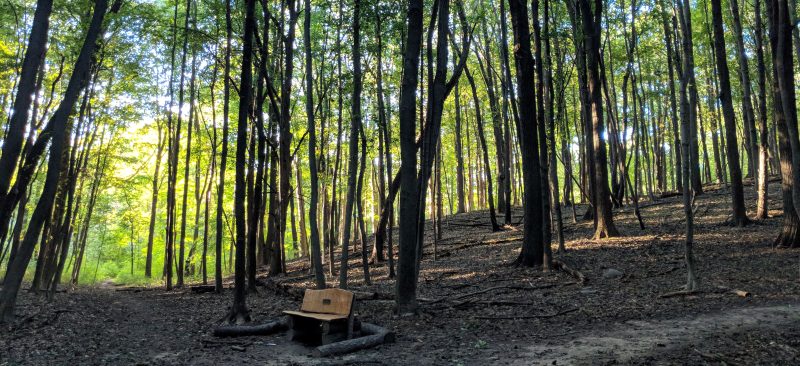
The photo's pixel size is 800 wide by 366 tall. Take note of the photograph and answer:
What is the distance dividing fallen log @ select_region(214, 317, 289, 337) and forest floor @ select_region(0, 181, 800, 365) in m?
0.15

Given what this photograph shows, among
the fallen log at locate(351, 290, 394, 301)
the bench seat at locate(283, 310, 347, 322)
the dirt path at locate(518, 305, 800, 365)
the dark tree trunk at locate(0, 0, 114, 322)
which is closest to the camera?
the dirt path at locate(518, 305, 800, 365)

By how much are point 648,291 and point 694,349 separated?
10.9ft

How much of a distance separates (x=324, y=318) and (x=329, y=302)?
28.2 inches

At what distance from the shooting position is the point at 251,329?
274 inches

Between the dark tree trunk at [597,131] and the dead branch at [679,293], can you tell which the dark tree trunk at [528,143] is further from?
the dead branch at [679,293]

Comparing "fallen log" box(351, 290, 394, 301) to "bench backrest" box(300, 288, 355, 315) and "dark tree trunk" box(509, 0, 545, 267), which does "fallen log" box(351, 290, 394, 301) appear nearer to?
"bench backrest" box(300, 288, 355, 315)

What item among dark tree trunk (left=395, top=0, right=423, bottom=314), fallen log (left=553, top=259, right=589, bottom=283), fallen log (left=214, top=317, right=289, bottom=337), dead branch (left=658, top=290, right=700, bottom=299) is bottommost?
fallen log (left=214, top=317, right=289, bottom=337)

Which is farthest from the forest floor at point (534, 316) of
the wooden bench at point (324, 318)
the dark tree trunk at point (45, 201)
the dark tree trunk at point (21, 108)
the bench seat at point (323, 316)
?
the dark tree trunk at point (21, 108)

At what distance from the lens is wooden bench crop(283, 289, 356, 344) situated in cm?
597

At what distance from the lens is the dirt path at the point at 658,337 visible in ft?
15.5

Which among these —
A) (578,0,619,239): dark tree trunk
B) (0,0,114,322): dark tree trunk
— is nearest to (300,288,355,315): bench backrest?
(0,0,114,322): dark tree trunk

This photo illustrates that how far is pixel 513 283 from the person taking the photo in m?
9.56

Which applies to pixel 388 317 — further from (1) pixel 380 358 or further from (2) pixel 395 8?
(2) pixel 395 8

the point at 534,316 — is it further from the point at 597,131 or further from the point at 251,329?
the point at 597,131
